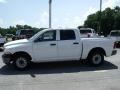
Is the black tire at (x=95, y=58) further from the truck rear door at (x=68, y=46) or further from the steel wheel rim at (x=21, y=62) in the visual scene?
the steel wheel rim at (x=21, y=62)

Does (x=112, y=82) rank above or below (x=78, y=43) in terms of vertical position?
below

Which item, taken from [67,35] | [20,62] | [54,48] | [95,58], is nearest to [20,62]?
[20,62]

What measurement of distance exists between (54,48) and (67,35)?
885 millimetres

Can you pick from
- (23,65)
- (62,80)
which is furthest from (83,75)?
(23,65)

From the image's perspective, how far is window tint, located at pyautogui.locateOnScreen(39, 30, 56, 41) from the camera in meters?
11.6

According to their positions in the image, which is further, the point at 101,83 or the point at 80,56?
the point at 80,56

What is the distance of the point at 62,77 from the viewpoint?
9.91 metres

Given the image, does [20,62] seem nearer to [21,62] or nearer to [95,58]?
[21,62]

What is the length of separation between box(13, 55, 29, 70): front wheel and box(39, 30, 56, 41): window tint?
113 centimetres

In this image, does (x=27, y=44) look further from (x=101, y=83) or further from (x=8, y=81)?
(x=101, y=83)

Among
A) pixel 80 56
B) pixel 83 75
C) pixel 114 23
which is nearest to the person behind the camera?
pixel 83 75

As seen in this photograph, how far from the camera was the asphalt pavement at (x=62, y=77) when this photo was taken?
27.6 ft

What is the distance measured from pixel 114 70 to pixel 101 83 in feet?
8.75

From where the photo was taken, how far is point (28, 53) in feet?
37.5
